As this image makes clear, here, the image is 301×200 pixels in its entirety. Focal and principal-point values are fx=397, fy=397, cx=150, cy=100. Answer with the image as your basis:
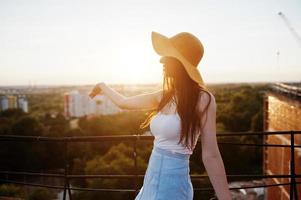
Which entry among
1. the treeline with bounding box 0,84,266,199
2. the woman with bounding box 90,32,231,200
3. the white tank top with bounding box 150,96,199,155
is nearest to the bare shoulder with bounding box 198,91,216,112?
the woman with bounding box 90,32,231,200

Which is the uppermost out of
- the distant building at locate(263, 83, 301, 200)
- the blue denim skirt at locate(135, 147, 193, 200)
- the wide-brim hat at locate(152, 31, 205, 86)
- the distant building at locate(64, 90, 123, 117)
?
the wide-brim hat at locate(152, 31, 205, 86)

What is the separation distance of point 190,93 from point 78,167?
997 inches

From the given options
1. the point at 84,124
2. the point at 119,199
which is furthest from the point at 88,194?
the point at 84,124

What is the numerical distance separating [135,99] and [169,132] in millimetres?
597

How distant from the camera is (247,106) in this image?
42000mm

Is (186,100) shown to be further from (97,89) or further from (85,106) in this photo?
(85,106)

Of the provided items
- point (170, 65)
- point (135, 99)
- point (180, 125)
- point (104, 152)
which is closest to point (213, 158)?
point (180, 125)

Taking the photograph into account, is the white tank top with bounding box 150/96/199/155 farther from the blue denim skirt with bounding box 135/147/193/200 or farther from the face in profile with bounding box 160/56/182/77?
the face in profile with bounding box 160/56/182/77

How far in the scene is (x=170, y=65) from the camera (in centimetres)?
213

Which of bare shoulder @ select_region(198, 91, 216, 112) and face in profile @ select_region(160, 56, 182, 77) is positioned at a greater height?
face in profile @ select_region(160, 56, 182, 77)

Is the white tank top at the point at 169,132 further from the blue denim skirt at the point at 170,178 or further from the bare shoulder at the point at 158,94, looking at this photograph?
the bare shoulder at the point at 158,94

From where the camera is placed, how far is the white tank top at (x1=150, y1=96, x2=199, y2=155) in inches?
82.2

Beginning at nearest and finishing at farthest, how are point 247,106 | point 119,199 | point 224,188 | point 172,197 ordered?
point 224,188, point 172,197, point 119,199, point 247,106

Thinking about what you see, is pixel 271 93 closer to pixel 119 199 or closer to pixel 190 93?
pixel 119 199
